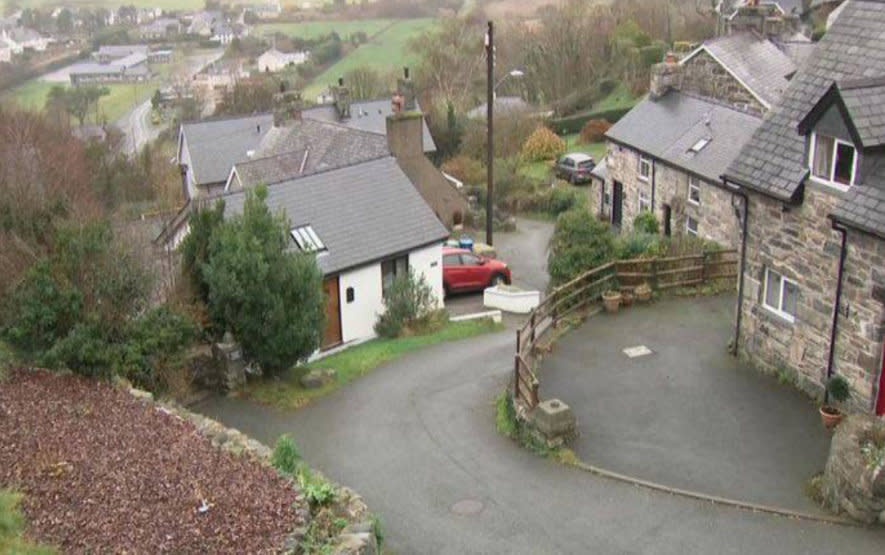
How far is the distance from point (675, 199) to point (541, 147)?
2607cm

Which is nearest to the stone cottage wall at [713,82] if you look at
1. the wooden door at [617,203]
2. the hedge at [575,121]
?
the wooden door at [617,203]

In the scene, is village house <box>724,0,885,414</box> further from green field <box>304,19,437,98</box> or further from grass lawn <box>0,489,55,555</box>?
green field <box>304,19,437,98</box>

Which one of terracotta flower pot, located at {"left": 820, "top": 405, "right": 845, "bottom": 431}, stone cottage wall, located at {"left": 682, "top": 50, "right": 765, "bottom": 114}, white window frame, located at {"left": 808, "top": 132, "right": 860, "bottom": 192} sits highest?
white window frame, located at {"left": 808, "top": 132, "right": 860, "bottom": 192}

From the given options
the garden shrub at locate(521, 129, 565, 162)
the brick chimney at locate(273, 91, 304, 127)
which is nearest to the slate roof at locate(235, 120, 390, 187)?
the brick chimney at locate(273, 91, 304, 127)

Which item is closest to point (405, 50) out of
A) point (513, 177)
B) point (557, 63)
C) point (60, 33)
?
point (557, 63)

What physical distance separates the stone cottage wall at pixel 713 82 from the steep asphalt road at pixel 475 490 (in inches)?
908

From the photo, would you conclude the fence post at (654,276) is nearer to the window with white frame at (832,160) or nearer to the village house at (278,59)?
the window with white frame at (832,160)

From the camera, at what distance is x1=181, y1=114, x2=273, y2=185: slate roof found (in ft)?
A: 158

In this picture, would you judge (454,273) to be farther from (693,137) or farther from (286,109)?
(286,109)

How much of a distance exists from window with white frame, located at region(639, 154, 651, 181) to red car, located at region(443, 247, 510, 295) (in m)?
6.53

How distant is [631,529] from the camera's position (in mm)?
13062

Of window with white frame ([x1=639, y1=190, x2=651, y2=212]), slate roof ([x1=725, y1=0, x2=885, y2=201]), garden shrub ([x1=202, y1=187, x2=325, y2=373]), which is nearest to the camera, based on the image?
slate roof ([x1=725, y1=0, x2=885, y2=201])

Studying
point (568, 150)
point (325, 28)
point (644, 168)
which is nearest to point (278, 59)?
point (325, 28)

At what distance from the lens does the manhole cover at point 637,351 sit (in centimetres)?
1895
